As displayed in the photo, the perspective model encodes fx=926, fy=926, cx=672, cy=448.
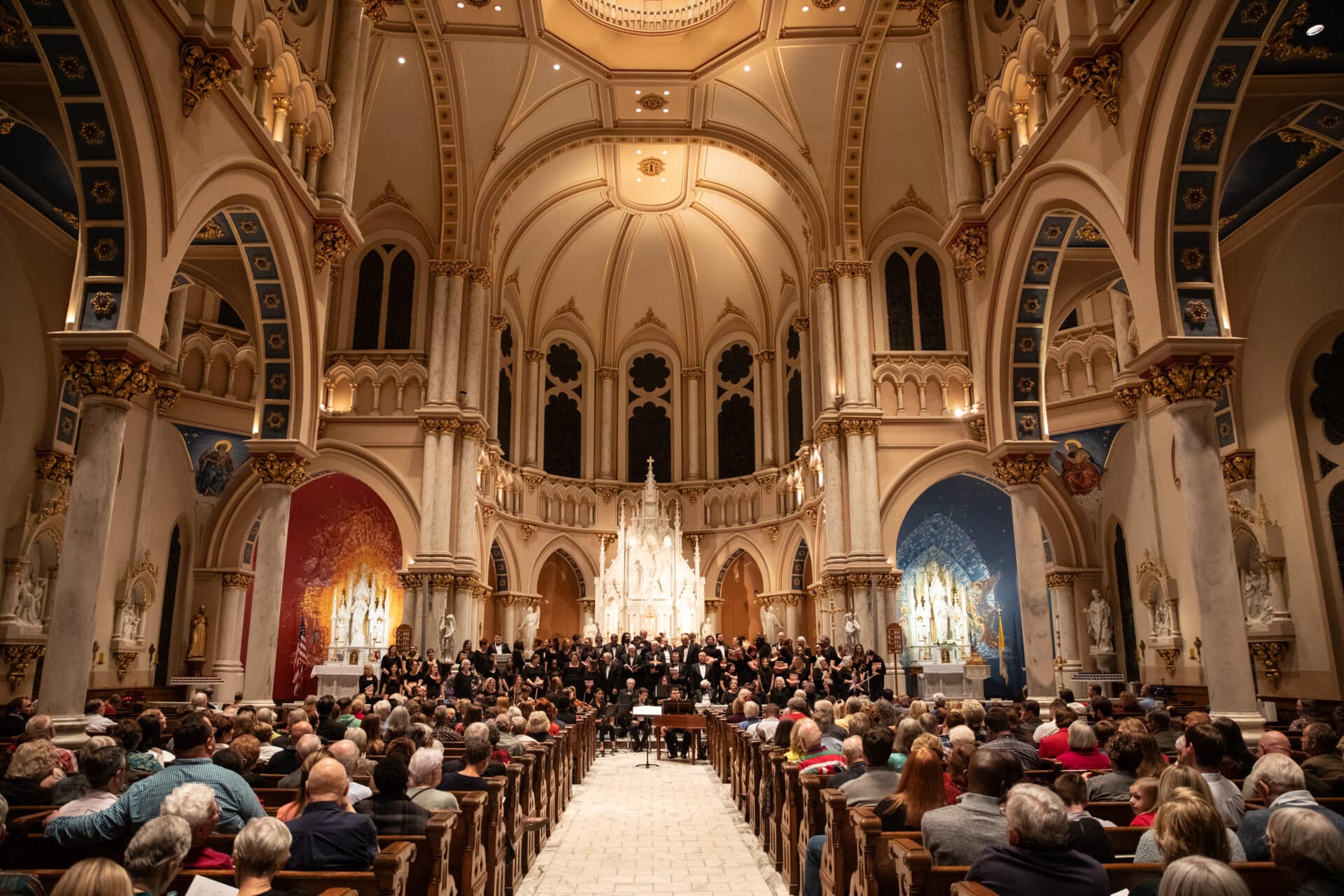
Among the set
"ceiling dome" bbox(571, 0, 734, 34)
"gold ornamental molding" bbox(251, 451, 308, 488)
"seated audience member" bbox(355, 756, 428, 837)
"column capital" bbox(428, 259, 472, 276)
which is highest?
"ceiling dome" bbox(571, 0, 734, 34)

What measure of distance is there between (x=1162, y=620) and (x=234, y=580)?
18034mm

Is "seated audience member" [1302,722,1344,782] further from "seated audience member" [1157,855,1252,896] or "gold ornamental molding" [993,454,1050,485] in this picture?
"gold ornamental molding" [993,454,1050,485]

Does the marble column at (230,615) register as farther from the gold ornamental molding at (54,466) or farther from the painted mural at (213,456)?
the gold ornamental molding at (54,466)

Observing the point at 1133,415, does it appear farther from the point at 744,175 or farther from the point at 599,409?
the point at 599,409

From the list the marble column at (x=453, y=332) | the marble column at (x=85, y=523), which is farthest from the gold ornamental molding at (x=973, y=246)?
the marble column at (x=453, y=332)

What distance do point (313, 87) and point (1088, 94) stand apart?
10216mm

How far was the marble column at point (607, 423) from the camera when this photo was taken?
29469mm

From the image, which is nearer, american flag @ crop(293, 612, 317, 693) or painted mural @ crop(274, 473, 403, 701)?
american flag @ crop(293, 612, 317, 693)

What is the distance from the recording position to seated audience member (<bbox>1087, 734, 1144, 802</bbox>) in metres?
5.05

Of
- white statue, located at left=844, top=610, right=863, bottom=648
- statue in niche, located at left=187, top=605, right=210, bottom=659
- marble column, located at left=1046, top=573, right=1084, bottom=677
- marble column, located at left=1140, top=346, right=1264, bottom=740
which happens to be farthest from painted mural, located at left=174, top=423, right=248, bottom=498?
marble column, located at left=1046, top=573, right=1084, bottom=677

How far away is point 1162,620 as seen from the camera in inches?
633

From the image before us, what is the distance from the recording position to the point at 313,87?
1322 centimetres

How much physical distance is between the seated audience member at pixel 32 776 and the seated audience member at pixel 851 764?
433 centimetres

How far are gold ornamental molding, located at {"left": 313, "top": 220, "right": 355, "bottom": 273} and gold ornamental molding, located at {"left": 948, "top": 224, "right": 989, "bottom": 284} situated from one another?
9147 mm
